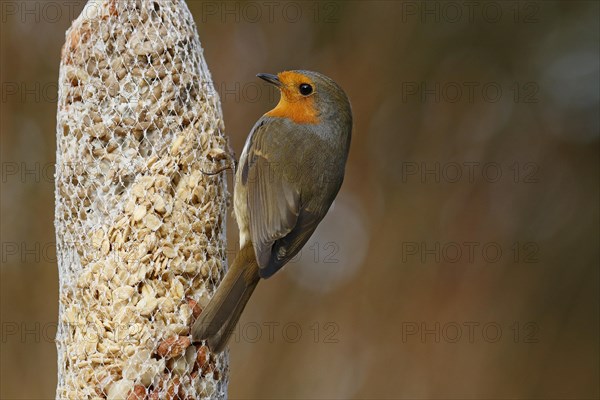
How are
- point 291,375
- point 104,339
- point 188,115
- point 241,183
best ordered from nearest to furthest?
point 104,339
point 188,115
point 241,183
point 291,375

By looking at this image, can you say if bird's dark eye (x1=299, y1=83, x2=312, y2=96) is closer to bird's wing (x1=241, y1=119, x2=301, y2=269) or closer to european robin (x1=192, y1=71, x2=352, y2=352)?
european robin (x1=192, y1=71, x2=352, y2=352)

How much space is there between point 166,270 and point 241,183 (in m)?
0.58

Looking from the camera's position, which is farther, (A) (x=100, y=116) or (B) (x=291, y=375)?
(B) (x=291, y=375)

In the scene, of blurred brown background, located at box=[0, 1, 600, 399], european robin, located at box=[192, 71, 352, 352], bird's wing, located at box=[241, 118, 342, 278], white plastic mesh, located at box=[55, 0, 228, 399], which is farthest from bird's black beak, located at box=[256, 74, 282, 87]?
blurred brown background, located at box=[0, 1, 600, 399]

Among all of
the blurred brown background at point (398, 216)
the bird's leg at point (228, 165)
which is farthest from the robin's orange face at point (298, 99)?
the blurred brown background at point (398, 216)

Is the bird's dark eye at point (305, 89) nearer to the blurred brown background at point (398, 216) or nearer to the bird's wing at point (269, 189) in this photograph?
the bird's wing at point (269, 189)

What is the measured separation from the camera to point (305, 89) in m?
3.45

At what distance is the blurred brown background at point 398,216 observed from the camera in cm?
544

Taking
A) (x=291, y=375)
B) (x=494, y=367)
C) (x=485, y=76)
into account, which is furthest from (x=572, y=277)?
(x=291, y=375)

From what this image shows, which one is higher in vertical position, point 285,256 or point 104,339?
point 285,256

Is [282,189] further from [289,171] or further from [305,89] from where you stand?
[305,89]

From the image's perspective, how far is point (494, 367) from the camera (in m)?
5.52

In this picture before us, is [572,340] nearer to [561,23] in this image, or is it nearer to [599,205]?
[599,205]

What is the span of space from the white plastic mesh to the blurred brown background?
225 centimetres
